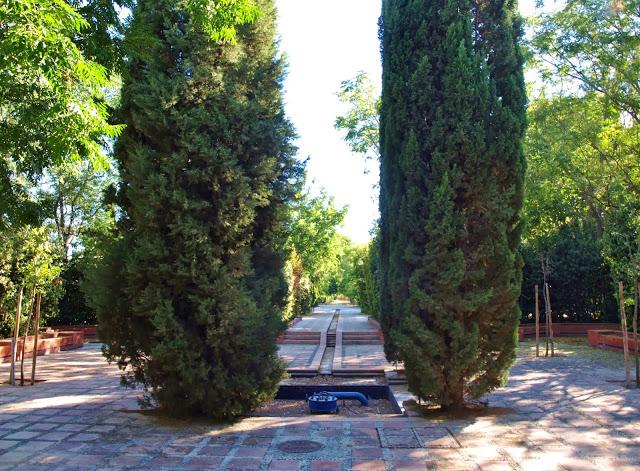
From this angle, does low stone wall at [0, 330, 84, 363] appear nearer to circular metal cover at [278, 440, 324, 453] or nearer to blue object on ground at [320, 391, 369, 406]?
blue object on ground at [320, 391, 369, 406]

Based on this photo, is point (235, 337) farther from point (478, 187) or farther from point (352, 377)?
point (352, 377)

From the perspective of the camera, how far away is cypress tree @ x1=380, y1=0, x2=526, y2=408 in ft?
19.3

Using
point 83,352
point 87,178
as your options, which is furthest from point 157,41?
point 87,178

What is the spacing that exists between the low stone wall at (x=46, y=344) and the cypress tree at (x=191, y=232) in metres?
8.20

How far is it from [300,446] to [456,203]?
352cm

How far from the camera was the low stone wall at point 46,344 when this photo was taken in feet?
39.9

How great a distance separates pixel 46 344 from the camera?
1430cm

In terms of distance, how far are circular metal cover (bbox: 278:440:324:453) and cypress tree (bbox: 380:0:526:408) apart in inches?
67.6

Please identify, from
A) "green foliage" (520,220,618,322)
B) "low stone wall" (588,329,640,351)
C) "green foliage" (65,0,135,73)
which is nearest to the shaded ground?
"green foliage" (65,0,135,73)

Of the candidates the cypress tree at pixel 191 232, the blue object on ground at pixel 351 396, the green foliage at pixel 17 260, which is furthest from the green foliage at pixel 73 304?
the cypress tree at pixel 191 232

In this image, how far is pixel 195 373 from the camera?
5.57 meters

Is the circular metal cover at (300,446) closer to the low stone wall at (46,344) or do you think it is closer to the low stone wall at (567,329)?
the low stone wall at (46,344)

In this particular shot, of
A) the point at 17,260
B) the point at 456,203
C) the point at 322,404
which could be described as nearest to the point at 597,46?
the point at 456,203

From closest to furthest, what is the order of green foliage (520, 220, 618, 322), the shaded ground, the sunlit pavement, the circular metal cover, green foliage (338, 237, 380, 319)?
Result: the sunlit pavement
the circular metal cover
the shaded ground
green foliage (520, 220, 618, 322)
green foliage (338, 237, 380, 319)
